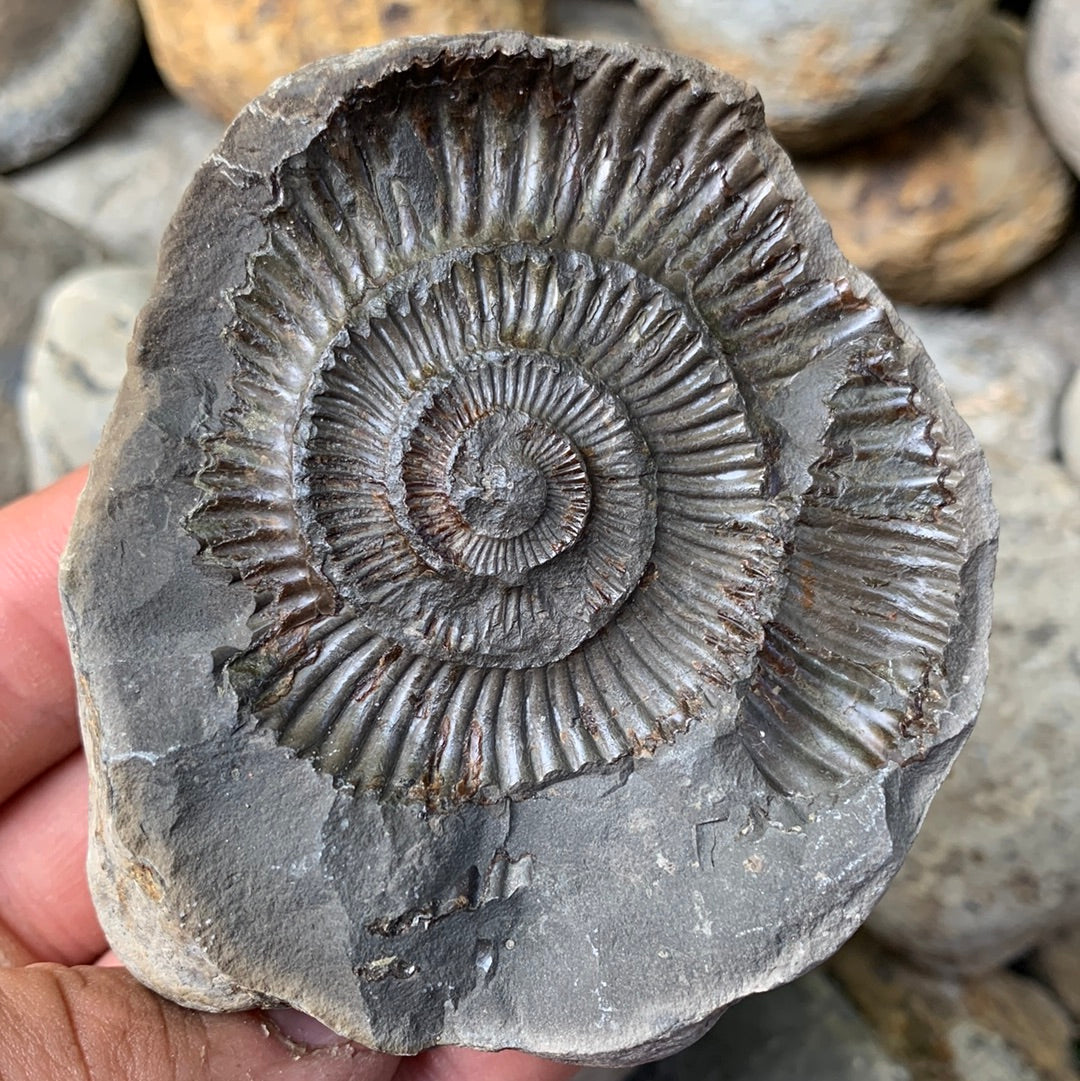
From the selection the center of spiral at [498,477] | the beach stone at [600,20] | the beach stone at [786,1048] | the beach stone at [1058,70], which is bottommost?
the beach stone at [786,1048]

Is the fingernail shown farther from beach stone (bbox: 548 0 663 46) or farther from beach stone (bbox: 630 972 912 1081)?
beach stone (bbox: 548 0 663 46)

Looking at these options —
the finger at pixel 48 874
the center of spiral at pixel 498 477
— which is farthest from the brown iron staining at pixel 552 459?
the finger at pixel 48 874

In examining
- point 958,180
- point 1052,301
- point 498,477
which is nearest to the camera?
point 498,477

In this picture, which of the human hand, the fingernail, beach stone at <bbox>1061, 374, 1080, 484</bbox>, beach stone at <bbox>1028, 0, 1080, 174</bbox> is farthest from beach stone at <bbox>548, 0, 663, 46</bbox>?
the fingernail

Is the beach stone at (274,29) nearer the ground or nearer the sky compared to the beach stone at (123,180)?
nearer the sky

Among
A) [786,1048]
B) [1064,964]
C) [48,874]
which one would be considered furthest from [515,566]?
[1064,964]

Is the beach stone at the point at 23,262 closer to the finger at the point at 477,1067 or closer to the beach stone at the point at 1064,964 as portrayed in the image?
the finger at the point at 477,1067

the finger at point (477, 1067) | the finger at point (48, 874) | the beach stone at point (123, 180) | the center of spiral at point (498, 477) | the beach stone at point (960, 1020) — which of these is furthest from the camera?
the beach stone at point (123, 180)

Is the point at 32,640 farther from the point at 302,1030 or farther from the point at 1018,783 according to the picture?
the point at 1018,783
